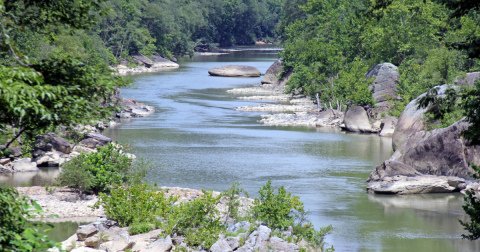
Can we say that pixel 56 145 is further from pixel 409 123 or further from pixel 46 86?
pixel 409 123

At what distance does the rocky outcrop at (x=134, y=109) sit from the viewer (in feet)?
136

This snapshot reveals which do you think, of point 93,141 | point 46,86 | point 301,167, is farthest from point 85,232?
point 93,141

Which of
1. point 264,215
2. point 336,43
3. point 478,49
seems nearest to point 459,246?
point 264,215

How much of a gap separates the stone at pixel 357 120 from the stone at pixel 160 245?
1069 inches

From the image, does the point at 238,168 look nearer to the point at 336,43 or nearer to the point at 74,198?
the point at 74,198

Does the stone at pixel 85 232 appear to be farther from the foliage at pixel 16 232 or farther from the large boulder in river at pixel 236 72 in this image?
the large boulder in river at pixel 236 72

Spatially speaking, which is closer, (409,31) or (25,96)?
(25,96)

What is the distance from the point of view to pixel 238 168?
24.9 metres

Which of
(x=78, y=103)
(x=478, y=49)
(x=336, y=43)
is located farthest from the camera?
(x=336, y=43)

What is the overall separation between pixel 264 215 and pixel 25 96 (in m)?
8.45

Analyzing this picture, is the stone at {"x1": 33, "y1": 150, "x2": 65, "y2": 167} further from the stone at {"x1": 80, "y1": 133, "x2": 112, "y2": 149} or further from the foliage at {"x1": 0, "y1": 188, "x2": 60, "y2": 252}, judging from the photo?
the foliage at {"x1": 0, "y1": 188, "x2": 60, "y2": 252}

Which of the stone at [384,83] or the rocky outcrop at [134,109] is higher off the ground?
the stone at [384,83]

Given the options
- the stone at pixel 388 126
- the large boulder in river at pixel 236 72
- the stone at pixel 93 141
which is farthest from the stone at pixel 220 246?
the large boulder in river at pixel 236 72

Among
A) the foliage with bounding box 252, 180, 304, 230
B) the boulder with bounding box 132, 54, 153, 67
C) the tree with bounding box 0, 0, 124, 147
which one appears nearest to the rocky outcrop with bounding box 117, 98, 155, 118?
the foliage with bounding box 252, 180, 304, 230
